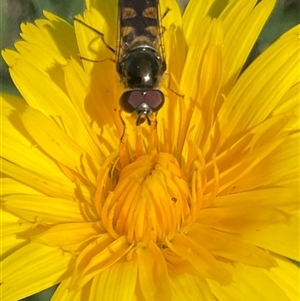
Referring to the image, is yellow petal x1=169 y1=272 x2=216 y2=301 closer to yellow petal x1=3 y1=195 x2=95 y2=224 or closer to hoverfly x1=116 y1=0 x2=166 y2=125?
yellow petal x1=3 y1=195 x2=95 y2=224

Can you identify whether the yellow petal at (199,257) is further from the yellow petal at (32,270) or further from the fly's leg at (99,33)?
the fly's leg at (99,33)

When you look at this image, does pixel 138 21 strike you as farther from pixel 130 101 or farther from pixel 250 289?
pixel 250 289

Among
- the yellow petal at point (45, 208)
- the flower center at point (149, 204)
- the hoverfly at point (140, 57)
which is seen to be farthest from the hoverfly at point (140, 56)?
the yellow petal at point (45, 208)

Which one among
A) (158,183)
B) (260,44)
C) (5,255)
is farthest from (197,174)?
(260,44)

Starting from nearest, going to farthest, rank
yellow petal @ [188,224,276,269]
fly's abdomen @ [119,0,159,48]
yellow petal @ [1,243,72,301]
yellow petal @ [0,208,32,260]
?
yellow petal @ [188,224,276,269], yellow petal @ [1,243,72,301], yellow petal @ [0,208,32,260], fly's abdomen @ [119,0,159,48]

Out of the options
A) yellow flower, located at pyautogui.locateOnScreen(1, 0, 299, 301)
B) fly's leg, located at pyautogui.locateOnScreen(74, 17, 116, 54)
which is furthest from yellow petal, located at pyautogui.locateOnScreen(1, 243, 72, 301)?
fly's leg, located at pyautogui.locateOnScreen(74, 17, 116, 54)

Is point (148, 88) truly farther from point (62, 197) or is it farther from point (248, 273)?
point (248, 273)
